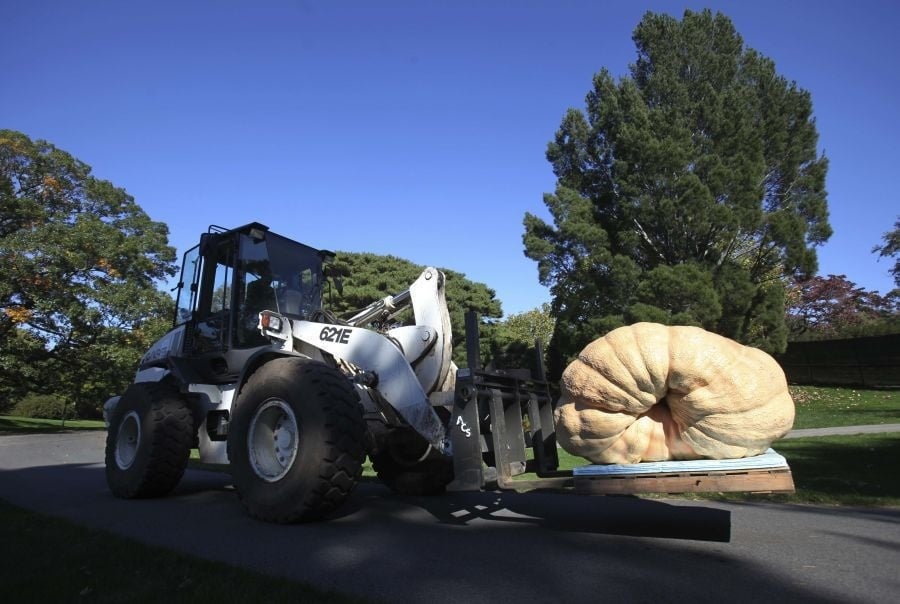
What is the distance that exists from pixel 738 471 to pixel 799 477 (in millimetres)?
5497

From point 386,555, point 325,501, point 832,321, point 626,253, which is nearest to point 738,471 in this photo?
point 386,555

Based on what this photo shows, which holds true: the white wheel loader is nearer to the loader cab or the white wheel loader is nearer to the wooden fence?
the loader cab

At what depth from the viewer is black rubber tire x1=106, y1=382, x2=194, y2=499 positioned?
6.58 metres

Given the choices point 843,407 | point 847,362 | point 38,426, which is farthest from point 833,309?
point 38,426

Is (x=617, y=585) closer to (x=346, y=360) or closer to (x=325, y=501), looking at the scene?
(x=325, y=501)

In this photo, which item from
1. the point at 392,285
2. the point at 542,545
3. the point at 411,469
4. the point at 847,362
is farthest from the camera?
the point at 392,285

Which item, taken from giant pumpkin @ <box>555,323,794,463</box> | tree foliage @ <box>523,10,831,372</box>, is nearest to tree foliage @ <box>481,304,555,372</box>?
tree foliage @ <box>523,10,831,372</box>

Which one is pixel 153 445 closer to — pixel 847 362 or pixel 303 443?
pixel 303 443

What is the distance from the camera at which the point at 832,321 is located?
37.3 metres

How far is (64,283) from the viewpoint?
2328 centimetres

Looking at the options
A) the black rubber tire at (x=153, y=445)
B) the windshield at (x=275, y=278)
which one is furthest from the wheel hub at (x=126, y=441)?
the windshield at (x=275, y=278)

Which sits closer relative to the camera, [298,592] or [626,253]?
[298,592]

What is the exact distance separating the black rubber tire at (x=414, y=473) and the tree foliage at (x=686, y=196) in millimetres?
15032

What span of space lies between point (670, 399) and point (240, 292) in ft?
16.5
